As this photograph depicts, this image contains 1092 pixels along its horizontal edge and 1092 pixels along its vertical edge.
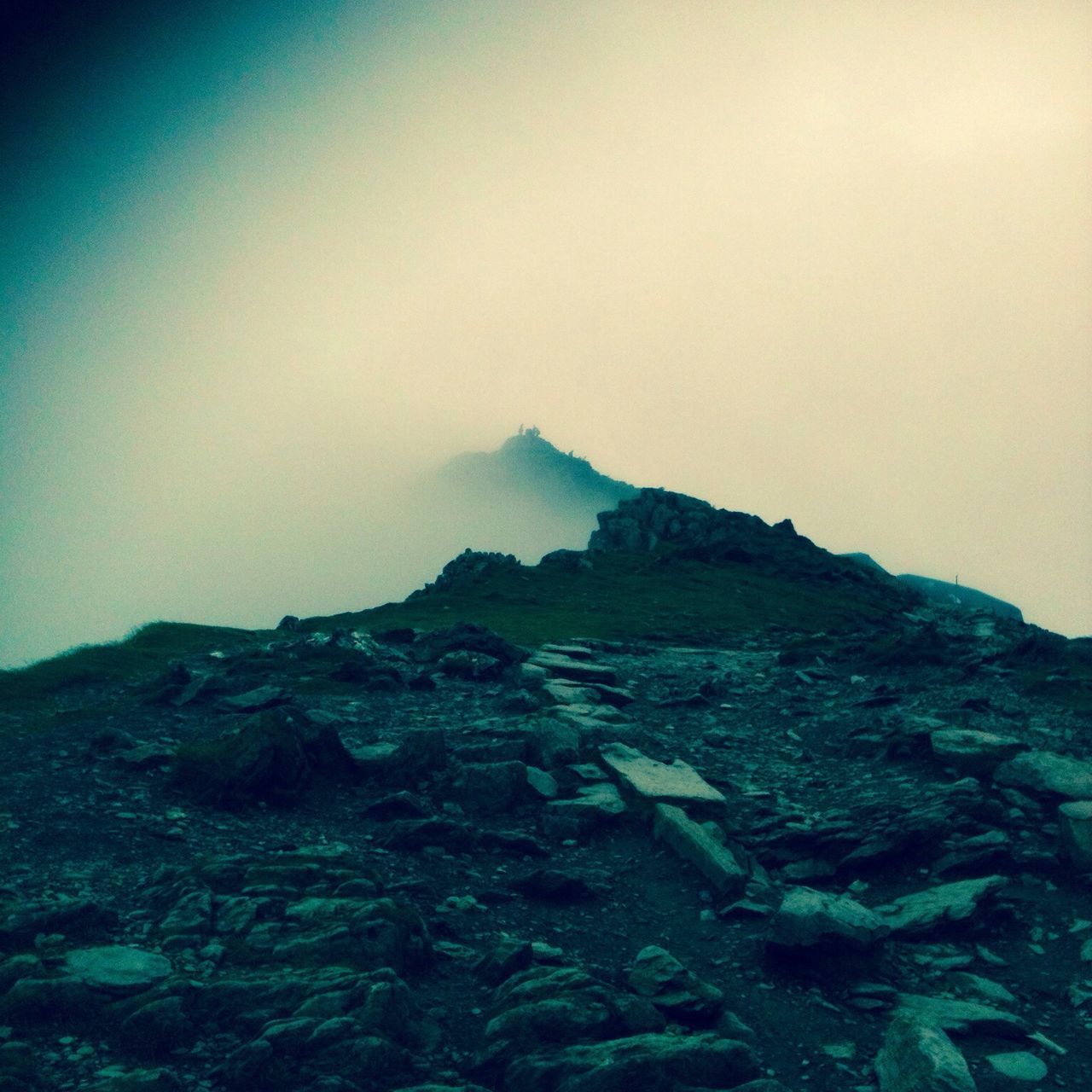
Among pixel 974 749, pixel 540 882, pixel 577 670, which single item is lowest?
pixel 540 882

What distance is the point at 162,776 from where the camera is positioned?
1393cm

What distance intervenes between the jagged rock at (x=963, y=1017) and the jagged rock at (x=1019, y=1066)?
0.27 meters

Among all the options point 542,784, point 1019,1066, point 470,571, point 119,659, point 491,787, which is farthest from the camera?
point 470,571

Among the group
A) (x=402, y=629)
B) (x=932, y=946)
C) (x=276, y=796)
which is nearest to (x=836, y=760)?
(x=932, y=946)

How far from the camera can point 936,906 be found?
1051 centimetres

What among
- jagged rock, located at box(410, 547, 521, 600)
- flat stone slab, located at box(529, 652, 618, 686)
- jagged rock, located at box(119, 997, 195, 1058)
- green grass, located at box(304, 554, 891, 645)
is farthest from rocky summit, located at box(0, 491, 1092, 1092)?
jagged rock, located at box(410, 547, 521, 600)

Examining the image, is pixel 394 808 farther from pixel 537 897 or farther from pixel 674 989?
pixel 674 989

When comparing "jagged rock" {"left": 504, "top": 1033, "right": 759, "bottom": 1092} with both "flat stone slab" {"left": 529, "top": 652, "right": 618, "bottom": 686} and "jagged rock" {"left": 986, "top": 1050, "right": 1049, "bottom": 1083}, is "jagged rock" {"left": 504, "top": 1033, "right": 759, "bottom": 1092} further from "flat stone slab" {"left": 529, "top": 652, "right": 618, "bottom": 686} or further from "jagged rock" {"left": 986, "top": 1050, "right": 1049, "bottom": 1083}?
"flat stone slab" {"left": 529, "top": 652, "right": 618, "bottom": 686}

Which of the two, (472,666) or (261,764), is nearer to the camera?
(261,764)

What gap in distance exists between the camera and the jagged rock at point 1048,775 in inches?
514

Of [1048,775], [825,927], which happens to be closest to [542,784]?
[825,927]

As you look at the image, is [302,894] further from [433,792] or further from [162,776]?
[162,776]

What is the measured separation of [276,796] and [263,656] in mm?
12259

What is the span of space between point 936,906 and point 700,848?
9.52ft
